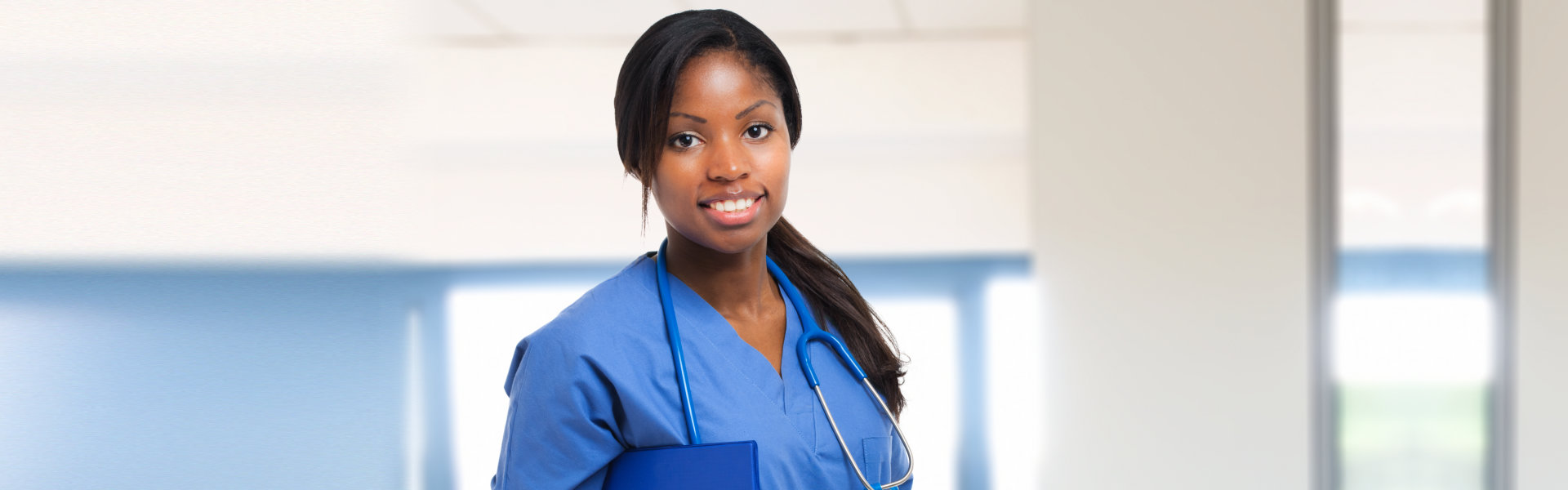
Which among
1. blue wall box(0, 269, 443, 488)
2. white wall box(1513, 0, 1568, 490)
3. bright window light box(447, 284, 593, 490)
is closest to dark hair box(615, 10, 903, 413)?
blue wall box(0, 269, 443, 488)

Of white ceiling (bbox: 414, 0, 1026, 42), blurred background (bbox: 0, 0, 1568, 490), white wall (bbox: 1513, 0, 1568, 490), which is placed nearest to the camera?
blurred background (bbox: 0, 0, 1568, 490)

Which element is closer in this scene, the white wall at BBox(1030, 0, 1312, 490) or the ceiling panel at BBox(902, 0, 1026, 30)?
the white wall at BBox(1030, 0, 1312, 490)

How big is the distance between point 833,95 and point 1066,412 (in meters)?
1.35

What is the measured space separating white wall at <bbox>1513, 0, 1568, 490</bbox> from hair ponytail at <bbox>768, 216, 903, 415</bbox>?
1.71 metres

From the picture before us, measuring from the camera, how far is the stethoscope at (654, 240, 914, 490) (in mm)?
670

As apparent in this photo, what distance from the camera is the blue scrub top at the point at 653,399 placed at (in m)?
0.64

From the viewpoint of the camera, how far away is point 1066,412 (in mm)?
2104

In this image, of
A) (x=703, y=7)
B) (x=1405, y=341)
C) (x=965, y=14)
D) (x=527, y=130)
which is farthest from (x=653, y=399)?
(x=527, y=130)

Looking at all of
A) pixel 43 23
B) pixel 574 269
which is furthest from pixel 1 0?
pixel 574 269

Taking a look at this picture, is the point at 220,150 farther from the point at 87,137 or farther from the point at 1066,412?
the point at 1066,412

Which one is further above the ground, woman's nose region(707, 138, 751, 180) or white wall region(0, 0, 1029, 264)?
white wall region(0, 0, 1029, 264)

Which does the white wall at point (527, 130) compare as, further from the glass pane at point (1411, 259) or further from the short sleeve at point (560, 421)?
the glass pane at point (1411, 259)

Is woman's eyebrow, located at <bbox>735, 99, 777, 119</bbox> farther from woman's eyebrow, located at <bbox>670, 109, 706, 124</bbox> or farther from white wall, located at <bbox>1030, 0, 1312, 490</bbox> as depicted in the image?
white wall, located at <bbox>1030, 0, 1312, 490</bbox>

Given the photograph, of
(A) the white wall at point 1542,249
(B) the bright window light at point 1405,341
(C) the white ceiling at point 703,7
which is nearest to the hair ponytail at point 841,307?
(B) the bright window light at point 1405,341
